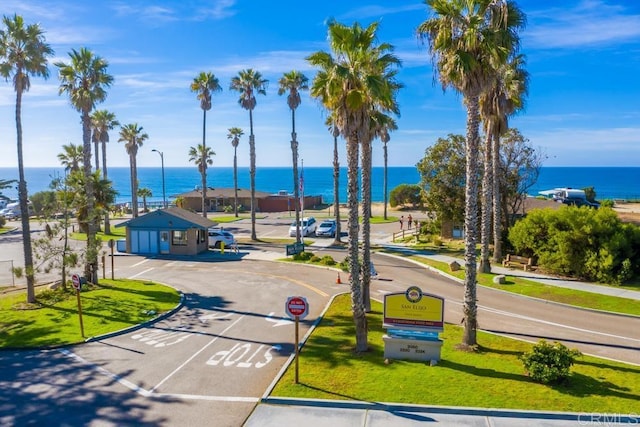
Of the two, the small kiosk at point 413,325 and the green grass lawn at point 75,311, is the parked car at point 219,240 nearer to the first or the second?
the green grass lawn at point 75,311

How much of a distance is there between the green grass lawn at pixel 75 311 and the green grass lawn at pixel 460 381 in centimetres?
882

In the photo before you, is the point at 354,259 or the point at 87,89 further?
the point at 87,89

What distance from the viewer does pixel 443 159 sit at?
40719 mm

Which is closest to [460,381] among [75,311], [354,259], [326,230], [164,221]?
[354,259]

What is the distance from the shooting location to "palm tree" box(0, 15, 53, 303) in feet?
73.7

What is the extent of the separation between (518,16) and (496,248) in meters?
20.3

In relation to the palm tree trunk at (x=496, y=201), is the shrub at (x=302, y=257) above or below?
below

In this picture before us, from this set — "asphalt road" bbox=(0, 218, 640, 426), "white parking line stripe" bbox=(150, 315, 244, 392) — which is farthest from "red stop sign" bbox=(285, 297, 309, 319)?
"white parking line stripe" bbox=(150, 315, 244, 392)

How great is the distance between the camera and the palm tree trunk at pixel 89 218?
83.7ft

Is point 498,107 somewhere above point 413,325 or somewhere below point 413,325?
above

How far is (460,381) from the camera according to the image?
1381 cm

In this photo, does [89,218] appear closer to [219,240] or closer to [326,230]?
[219,240]

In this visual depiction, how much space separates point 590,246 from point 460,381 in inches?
727

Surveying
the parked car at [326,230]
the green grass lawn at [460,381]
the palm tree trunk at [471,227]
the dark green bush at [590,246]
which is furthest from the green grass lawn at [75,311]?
the parked car at [326,230]
